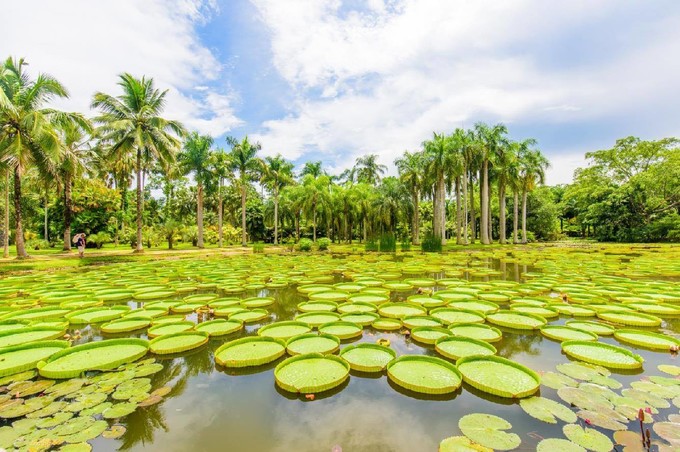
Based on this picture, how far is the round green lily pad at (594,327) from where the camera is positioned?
490 centimetres

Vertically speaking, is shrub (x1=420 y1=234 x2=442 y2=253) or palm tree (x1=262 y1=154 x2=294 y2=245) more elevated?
palm tree (x1=262 y1=154 x2=294 y2=245)

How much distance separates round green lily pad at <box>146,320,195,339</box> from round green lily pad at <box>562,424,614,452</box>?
5228 mm

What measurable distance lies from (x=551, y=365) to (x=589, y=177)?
A: 48986 mm

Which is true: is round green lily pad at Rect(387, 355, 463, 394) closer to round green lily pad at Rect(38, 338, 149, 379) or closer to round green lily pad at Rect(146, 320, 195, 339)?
round green lily pad at Rect(38, 338, 149, 379)

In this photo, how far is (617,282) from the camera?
28.9 feet

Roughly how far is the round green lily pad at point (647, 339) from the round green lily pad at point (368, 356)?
3.60 meters

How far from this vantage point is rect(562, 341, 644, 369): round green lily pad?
3721 millimetres

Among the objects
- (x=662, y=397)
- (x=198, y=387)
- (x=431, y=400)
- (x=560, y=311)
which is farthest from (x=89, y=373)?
(x=560, y=311)

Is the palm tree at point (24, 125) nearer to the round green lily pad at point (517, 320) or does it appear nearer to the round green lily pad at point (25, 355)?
the round green lily pad at point (25, 355)

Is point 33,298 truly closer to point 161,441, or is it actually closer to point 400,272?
point 161,441

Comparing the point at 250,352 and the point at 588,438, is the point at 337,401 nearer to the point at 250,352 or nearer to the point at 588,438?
the point at 250,352

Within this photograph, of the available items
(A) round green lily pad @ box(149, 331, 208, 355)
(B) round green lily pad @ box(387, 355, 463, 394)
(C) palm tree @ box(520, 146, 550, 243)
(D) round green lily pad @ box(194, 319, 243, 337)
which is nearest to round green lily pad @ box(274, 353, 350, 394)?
(B) round green lily pad @ box(387, 355, 463, 394)

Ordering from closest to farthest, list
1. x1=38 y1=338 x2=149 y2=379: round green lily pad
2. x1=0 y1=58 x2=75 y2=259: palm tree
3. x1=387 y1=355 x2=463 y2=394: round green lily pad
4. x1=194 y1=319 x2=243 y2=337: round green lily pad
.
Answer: x1=387 y1=355 x2=463 y2=394: round green lily pad, x1=38 y1=338 x2=149 y2=379: round green lily pad, x1=194 y1=319 x2=243 y2=337: round green lily pad, x1=0 y1=58 x2=75 y2=259: palm tree

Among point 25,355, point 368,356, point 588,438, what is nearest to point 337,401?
point 368,356
